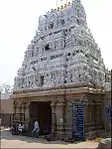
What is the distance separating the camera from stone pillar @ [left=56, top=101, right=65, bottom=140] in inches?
691

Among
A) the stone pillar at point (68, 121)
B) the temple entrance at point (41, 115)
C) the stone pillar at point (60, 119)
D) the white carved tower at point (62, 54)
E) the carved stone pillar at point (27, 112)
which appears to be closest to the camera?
the stone pillar at point (68, 121)

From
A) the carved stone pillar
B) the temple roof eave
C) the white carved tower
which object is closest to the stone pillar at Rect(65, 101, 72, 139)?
the temple roof eave

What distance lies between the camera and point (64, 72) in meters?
19.0

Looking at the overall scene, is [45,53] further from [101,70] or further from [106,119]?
[106,119]

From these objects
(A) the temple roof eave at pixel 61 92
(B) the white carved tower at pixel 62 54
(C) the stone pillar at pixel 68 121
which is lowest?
(C) the stone pillar at pixel 68 121

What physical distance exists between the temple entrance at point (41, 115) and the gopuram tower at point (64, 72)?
0.60 meters

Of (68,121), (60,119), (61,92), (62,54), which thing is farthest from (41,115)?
(62,54)

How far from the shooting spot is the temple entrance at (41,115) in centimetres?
2117

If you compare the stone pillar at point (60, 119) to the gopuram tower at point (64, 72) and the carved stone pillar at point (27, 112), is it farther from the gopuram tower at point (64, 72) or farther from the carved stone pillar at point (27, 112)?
the carved stone pillar at point (27, 112)

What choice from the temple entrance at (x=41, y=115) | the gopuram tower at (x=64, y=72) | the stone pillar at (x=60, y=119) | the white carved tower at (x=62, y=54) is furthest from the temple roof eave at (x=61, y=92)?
the temple entrance at (x=41, y=115)

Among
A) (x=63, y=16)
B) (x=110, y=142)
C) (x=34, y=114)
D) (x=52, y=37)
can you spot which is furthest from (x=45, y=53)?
(x=110, y=142)

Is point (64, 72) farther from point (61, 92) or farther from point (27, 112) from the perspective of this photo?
point (27, 112)

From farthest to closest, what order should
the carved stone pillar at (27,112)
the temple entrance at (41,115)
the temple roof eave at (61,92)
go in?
1. the temple entrance at (41,115)
2. the carved stone pillar at (27,112)
3. the temple roof eave at (61,92)

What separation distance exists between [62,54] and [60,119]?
547 centimetres
